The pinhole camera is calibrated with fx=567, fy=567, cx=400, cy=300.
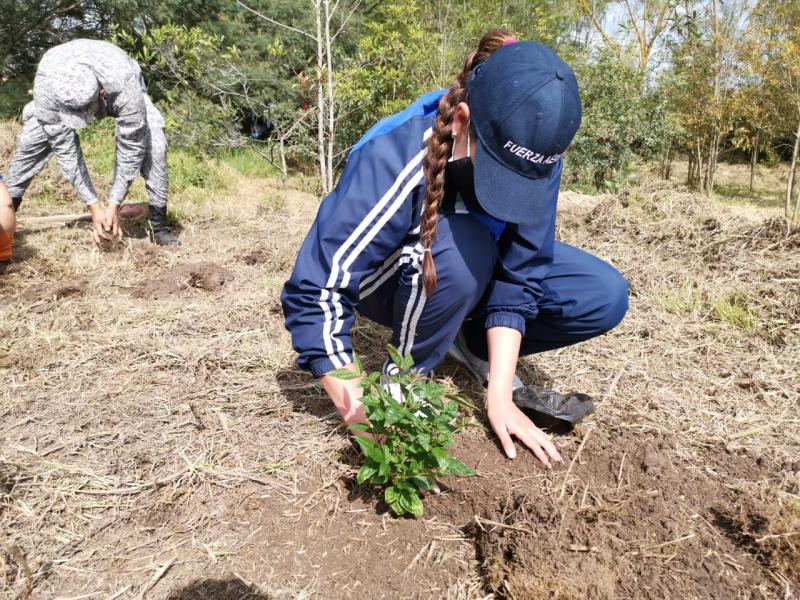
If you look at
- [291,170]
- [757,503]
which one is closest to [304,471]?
[757,503]

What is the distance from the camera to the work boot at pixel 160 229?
4324 millimetres

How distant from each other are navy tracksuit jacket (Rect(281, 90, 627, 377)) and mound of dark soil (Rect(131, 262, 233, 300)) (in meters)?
1.68

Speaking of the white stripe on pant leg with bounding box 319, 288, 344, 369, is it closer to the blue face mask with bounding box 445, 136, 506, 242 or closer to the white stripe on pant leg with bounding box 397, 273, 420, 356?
the white stripe on pant leg with bounding box 397, 273, 420, 356

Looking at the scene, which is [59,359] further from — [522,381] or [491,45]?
[491,45]

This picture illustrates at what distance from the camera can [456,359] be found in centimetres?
249

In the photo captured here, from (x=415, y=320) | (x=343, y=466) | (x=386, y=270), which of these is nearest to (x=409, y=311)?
(x=415, y=320)

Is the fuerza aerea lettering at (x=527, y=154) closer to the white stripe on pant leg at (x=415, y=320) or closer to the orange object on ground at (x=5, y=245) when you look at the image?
the white stripe on pant leg at (x=415, y=320)

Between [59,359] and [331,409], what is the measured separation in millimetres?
1281

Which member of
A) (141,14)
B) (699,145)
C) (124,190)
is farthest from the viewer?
(699,145)

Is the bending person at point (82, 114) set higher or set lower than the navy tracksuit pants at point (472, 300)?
higher

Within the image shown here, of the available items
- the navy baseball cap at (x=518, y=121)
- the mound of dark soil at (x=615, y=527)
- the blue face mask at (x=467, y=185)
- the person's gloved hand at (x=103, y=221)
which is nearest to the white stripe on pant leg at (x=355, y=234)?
the blue face mask at (x=467, y=185)

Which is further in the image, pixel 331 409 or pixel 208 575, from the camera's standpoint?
pixel 331 409

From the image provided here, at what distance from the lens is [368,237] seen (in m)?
1.63

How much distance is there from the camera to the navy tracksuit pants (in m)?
1.81
